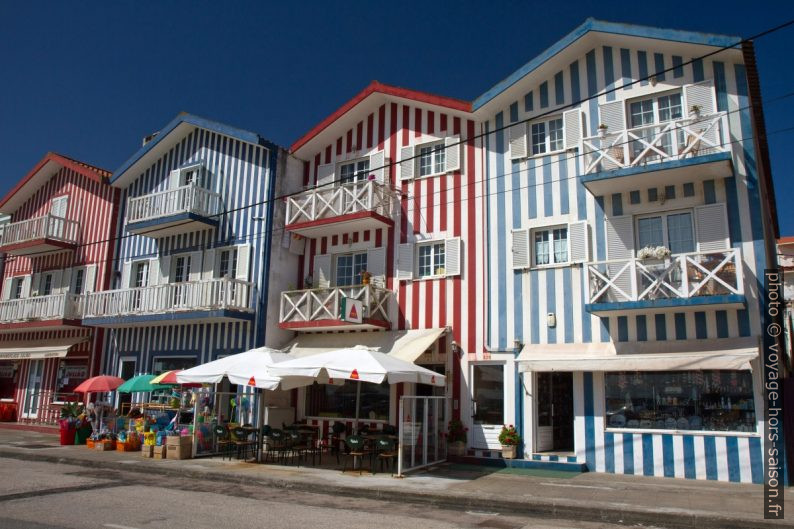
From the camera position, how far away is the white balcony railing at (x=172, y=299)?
20.1 metres

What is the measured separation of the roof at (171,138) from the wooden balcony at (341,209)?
2.76m

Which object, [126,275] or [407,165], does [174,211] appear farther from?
[407,165]

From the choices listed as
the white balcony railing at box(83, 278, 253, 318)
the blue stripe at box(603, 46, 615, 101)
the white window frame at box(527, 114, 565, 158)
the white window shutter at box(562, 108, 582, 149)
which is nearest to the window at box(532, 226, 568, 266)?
the white window frame at box(527, 114, 565, 158)

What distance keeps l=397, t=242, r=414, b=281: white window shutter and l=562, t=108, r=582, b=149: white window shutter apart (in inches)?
214

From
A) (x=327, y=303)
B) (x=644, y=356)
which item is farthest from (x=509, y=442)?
(x=327, y=303)

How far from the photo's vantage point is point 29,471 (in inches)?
567

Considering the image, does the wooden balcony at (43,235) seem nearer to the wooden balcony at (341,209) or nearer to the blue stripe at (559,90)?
the wooden balcony at (341,209)

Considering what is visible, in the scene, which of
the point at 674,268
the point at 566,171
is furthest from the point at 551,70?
the point at 674,268

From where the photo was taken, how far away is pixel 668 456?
1397cm

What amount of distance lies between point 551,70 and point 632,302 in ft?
23.0

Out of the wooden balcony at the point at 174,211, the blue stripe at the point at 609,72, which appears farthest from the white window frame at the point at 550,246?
the wooden balcony at the point at 174,211

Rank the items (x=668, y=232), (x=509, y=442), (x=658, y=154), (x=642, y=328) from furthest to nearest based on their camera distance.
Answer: (x=509, y=442) → (x=668, y=232) → (x=642, y=328) → (x=658, y=154)

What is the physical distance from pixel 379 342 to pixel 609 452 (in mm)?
6900

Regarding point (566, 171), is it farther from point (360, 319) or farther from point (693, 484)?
point (693, 484)
